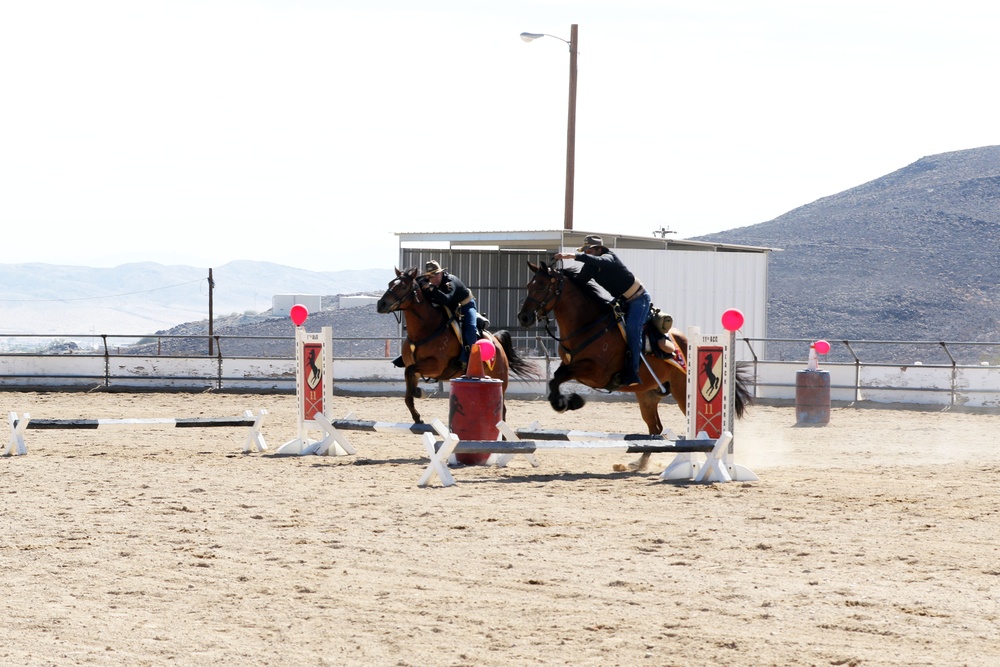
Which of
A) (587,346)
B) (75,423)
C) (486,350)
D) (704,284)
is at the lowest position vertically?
(75,423)

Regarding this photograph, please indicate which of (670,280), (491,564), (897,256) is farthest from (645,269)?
(897,256)

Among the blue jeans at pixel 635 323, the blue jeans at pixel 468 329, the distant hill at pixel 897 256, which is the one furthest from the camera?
the distant hill at pixel 897 256

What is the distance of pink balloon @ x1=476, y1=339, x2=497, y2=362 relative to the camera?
13.9 metres

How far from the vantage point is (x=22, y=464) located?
44.4ft

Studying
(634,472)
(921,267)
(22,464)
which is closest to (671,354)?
(634,472)

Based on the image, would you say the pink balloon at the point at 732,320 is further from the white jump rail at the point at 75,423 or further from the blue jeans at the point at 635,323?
the white jump rail at the point at 75,423

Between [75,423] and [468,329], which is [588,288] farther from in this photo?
[75,423]

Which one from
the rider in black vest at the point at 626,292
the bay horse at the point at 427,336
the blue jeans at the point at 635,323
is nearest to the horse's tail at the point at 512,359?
the bay horse at the point at 427,336

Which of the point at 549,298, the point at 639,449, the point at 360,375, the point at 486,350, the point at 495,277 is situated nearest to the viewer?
the point at 639,449

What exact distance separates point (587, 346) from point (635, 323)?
0.57 meters

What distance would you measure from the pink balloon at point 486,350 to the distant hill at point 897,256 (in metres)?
83.7

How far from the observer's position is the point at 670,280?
1121 inches

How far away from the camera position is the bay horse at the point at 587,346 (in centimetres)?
1327

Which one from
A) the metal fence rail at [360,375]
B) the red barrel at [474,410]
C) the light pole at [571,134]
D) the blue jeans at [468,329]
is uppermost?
the light pole at [571,134]
